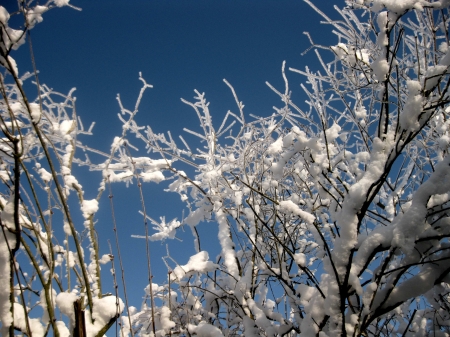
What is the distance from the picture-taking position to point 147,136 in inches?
132

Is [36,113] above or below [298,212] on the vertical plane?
above

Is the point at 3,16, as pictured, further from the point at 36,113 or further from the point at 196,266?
the point at 196,266

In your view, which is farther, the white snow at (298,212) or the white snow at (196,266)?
the white snow at (196,266)

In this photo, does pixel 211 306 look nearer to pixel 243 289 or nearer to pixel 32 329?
pixel 243 289

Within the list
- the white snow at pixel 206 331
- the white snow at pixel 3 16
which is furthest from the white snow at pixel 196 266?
the white snow at pixel 3 16

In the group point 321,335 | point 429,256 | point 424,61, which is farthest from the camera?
point 424,61

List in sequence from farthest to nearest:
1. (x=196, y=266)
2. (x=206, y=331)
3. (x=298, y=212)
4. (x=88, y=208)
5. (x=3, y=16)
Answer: (x=196, y=266) < (x=206, y=331) < (x=298, y=212) < (x=88, y=208) < (x=3, y=16)

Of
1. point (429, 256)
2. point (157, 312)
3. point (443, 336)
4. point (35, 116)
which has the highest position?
point (35, 116)

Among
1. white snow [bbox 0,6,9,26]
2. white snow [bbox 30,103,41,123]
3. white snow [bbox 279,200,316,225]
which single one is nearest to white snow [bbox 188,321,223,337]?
white snow [bbox 279,200,316,225]

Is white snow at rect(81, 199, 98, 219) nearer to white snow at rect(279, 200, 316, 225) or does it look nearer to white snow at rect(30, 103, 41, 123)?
white snow at rect(30, 103, 41, 123)

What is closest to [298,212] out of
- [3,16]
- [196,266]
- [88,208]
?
[88,208]

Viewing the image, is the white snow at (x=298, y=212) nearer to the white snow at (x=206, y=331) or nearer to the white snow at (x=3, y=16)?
the white snow at (x=206, y=331)

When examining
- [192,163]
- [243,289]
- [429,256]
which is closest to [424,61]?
[429,256]

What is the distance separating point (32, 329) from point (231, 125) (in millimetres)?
2684
